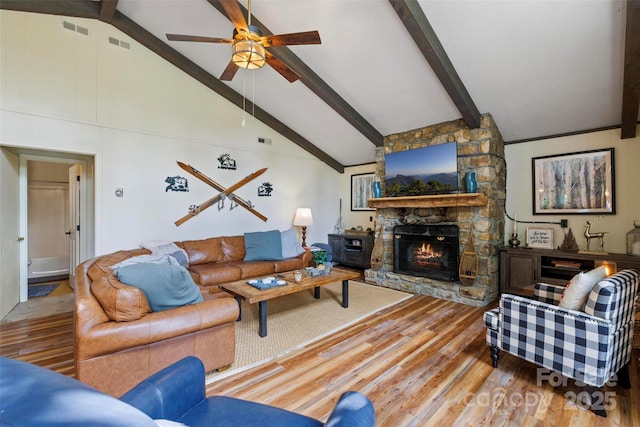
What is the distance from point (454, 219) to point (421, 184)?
751 mm

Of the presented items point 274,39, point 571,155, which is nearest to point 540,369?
point 571,155

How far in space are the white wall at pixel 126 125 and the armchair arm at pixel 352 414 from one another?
4252mm

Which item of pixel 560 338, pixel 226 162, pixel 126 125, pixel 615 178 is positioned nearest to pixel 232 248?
pixel 226 162

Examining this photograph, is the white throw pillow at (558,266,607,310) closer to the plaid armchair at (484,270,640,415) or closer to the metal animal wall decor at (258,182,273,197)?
the plaid armchair at (484,270,640,415)

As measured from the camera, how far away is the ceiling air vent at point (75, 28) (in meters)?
3.70

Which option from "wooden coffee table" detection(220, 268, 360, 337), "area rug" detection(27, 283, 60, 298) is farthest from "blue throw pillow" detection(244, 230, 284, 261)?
"area rug" detection(27, 283, 60, 298)

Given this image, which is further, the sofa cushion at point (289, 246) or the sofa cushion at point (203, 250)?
the sofa cushion at point (289, 246)

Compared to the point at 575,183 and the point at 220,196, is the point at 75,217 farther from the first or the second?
the point at 575,183

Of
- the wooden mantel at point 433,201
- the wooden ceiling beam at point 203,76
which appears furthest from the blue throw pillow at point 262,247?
the wooden ceiling beam at point 203,76

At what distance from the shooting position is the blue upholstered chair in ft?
1.55

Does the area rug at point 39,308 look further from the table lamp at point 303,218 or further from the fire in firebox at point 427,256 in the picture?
the fire in firebox at point 427,256

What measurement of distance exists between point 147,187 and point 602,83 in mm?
6096

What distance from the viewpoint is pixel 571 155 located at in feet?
13.1

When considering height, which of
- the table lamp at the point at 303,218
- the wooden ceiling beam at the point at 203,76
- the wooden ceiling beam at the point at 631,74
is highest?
the wooden ceiling beam at the point at 203,76
